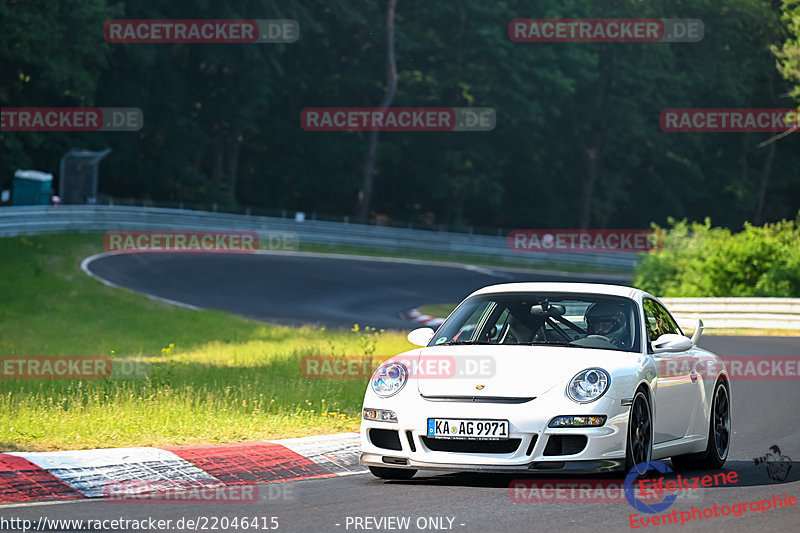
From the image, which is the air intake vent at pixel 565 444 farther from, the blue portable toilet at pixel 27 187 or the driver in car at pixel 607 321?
the blue portable toilet at pixel 27 187

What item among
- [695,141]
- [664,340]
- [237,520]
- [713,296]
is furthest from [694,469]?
[695,141]

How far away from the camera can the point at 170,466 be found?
8359mm

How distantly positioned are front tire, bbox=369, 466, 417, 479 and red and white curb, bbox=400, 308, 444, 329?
1989cm

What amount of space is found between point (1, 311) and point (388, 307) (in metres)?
10.9

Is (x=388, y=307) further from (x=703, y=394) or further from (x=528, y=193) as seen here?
(x=528, y=193)

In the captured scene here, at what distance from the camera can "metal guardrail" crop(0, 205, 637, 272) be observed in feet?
135

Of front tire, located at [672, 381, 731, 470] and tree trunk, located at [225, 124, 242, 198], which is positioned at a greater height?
tree trunk, located at [225, 124, 242, 198]

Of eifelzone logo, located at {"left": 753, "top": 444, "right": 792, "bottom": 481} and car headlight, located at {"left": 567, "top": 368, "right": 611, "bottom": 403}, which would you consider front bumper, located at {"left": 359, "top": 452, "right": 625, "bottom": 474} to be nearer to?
car headlight, located at {"left": 567, "top": 368, "right": 611, "bottom": 403}

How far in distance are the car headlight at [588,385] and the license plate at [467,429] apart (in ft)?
1.67

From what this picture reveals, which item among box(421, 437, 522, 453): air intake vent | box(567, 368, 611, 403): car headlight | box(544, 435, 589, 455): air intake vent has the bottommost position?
box(421, 437, 522, 453): air intake vent

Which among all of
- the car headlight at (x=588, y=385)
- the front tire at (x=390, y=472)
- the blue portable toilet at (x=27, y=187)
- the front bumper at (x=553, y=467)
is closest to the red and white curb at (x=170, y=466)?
the front tire at (x=390, y=472)

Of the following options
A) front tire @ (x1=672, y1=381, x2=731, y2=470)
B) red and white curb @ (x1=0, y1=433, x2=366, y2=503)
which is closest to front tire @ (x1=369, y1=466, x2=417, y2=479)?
red and white curb @ (x1=0, y1=433, x2=366, y2=503)

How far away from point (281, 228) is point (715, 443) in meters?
43.6

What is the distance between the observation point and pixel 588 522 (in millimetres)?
7023
